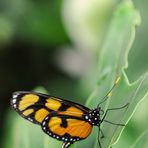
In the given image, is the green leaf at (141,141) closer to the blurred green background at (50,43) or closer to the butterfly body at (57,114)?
the butterfly body at (57,114)

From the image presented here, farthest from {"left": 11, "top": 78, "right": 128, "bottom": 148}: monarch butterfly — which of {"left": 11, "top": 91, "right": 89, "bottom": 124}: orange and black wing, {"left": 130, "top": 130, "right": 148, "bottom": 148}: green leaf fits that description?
{"left": 130, "top": 130, "right": 148, "bottom": 148}: green leaf

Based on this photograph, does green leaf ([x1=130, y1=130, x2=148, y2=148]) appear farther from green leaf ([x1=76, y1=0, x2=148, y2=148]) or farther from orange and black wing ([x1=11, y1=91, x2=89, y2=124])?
orange and black wing ([x1=11, y1=91, x2=89, y2=124])

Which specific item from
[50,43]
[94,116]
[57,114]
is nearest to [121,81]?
[94,116]

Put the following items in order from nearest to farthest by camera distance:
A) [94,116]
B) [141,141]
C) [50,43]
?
[141,141]
[94,116]
[50,43]

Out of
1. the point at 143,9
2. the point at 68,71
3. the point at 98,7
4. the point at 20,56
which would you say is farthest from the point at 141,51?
the point at 20,56

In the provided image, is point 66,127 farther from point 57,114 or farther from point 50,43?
point 50,43
